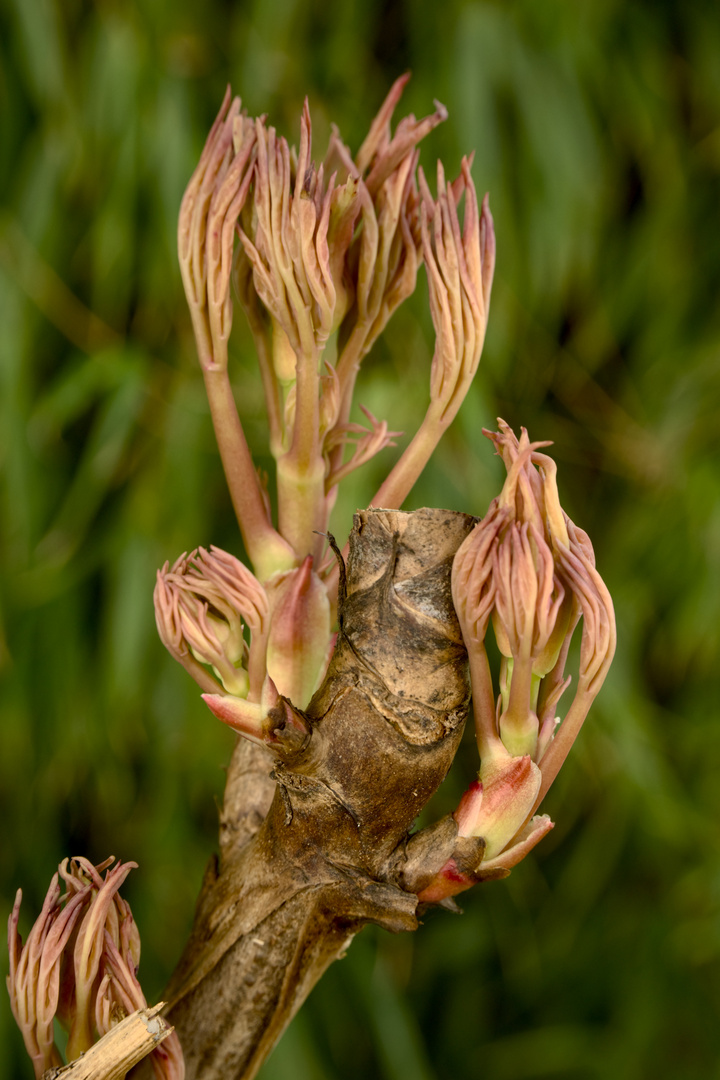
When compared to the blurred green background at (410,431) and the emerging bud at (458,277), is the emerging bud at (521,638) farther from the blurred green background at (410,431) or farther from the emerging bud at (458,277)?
the blurred green background at (410,431)

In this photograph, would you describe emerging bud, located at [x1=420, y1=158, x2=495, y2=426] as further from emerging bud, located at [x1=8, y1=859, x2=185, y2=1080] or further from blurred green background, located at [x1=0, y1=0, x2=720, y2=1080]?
blurred green background, located at [x1=0, y1=0, x2=720, y2=1080]

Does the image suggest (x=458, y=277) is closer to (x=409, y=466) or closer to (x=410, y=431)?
(x=409, y=466)

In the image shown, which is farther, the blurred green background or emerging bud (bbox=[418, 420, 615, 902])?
the blurred green background

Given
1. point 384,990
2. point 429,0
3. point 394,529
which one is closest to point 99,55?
point 429,0

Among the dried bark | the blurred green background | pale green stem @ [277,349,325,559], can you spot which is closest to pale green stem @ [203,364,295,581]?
pale green stem @ [277,349,325,559]

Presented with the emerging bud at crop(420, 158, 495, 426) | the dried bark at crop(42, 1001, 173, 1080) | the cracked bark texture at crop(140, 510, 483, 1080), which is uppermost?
the emerging bud at crop(420, 158, 495, 426)

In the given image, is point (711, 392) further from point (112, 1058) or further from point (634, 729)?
point (112, 1058)

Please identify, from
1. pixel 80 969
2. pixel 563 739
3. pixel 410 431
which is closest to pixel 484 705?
pixel 563 739
